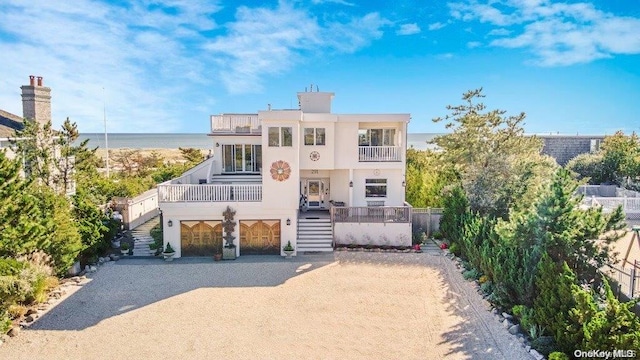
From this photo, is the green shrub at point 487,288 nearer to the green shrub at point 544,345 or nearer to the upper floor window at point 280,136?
the green shrub at point 544,345

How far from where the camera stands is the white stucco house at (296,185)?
59.6 feet

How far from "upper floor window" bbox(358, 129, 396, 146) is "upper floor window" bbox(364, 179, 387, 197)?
2.40 meters

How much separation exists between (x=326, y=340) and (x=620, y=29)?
82.8 feet

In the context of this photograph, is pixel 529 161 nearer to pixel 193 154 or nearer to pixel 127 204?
pixel 127 204

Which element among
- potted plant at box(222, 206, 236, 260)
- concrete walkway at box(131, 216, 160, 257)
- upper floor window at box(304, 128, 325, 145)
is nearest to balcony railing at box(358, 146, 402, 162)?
upper floor window at box(304, 128, 325, 145)

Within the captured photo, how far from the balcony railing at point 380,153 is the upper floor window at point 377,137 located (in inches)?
49.2

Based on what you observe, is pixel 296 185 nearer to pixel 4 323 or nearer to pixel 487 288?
pixel 487 288

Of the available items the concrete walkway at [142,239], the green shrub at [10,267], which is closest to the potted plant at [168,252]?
the concrete walkway at [142,239]

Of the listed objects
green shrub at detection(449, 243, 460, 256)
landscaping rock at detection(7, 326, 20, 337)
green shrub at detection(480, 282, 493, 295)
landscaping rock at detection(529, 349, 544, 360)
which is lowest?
landscaping rock at detection(529, 349, 544, 360)

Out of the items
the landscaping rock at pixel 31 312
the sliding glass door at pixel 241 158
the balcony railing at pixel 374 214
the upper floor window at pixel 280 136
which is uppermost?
the upper floor window at pixel 280 136

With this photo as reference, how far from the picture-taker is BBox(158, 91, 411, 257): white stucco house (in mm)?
18156

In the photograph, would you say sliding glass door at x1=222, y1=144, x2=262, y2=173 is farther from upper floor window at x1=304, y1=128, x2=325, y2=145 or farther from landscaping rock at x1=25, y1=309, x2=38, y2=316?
landscaping rock at x1=25, y1=309, x2=38, y2=316

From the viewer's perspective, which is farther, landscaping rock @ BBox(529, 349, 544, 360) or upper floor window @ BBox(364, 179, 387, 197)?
upper floor window @ BBox(364, 179, 387, 197)

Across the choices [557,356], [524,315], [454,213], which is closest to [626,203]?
[454,213]
